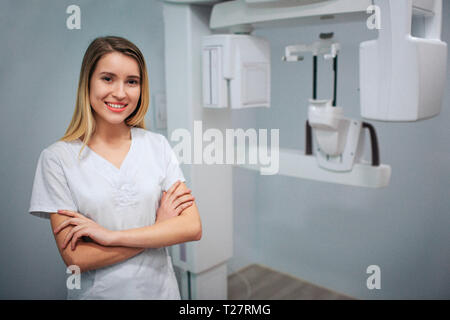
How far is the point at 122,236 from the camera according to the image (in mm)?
791

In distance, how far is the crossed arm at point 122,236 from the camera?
766mm

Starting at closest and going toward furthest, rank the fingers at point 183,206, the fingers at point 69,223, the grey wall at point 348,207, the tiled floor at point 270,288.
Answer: the fingers at point 69,223 < the fingers at point 183,206 < the grey wall at point 348,207 < the tiled floor at point 270,288

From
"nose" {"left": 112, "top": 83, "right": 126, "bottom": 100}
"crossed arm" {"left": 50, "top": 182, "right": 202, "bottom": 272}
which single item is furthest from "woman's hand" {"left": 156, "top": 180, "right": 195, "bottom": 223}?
"nose" {"left": 112, "top": 83, "right": 126, "bottom": 100}

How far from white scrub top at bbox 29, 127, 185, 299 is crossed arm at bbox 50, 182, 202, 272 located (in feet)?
0.09

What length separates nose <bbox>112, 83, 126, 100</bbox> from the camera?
770 millimetres

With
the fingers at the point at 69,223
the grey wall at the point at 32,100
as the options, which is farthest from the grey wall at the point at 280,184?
the fingers at the point at 69,223

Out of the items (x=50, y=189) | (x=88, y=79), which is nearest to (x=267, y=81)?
(x=88, y=79)

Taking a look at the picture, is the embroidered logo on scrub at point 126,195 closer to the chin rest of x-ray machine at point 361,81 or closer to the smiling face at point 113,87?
the smiling face at point 113,87

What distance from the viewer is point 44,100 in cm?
82

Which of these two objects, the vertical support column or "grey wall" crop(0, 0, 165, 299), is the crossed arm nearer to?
"grey wall" crop(0, 0, 165, 299)

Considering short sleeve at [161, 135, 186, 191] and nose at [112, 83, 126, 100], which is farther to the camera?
short sleeve at [161, 135, 186, 191]

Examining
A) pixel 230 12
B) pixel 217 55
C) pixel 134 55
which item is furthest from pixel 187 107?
pixel 134 55

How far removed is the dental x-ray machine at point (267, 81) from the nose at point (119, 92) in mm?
392

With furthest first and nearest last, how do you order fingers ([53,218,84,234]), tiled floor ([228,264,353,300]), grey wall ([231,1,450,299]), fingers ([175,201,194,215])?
1. tiled floor ([228,264,353,300])
2. grey wall ([231,1,450,299])
3. fingers ([175,201,194,215])
4. fingers ([53,218,84,234])
